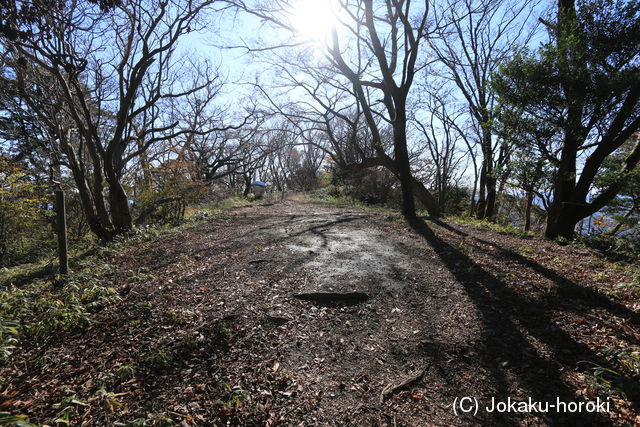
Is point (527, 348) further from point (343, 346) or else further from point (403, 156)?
point (403, 156)

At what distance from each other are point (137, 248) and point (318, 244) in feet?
12.2

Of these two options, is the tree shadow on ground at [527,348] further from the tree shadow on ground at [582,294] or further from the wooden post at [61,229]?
the wooden post at [61,229]

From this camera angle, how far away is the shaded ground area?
1.80 meters

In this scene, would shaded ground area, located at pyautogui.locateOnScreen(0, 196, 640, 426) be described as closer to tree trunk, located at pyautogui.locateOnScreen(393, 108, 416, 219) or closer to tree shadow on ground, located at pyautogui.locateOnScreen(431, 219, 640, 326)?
tree shadow on ground, located at pyautogui.locateOnScreen(431, 219, 640, 326)

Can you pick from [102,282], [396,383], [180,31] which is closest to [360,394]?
[396,383]

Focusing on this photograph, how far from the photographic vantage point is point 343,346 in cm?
244

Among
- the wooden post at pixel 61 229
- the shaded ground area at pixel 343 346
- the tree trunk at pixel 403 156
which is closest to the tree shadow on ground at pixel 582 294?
the shaded ground area at pixel 343 346

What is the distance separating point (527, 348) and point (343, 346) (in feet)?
5.25

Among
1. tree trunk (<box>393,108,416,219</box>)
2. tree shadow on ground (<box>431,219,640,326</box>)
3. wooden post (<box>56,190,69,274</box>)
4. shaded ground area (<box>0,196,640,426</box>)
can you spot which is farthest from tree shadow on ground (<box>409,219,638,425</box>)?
wooden post (<box>56,190,69,274</box>)

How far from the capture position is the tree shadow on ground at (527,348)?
1855 millimetres

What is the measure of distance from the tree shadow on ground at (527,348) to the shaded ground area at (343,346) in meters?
0.01

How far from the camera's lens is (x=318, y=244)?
5.23 m

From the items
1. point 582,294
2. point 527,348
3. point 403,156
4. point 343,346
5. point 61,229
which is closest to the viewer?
point 527,348

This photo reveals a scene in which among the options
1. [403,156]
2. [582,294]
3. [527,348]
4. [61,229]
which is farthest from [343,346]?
[403,156]
